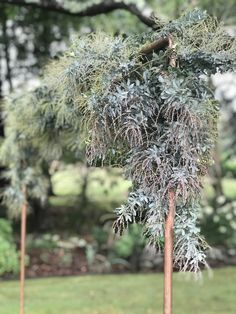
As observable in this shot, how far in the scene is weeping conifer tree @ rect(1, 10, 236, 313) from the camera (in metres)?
2.86

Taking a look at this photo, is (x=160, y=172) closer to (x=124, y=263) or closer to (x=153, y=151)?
(x=153, y=151)

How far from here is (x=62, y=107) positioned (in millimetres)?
4590

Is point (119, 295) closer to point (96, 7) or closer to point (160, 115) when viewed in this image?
point (96, 7)

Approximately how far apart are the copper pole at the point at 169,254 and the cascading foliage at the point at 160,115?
74 millimetres

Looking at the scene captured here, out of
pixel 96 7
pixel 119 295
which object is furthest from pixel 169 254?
pixel 96 7

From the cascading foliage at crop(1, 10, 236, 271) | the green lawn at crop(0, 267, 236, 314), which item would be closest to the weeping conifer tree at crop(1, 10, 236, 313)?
the cascading foliage at crop(1, 10, 236, 271)

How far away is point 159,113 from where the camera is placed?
117 inches

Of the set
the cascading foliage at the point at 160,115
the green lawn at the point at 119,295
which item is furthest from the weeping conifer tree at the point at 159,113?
the green lawn at the point at 119,295

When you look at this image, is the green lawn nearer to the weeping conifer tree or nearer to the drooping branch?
the drooping branch

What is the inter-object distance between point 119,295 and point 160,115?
16.4 ft

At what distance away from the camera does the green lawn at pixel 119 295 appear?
676 centimetres

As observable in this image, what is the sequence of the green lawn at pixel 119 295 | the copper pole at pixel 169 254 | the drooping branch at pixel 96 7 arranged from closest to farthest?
1. the copper pole at pixel 169 254
2. the green lawn at pixel 119 295
3. the drooping branch at pixel 96 7

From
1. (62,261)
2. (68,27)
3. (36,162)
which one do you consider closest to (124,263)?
(62,261)

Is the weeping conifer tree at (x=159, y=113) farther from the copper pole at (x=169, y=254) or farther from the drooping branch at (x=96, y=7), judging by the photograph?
the drooping branch at (x=96, y=7)
